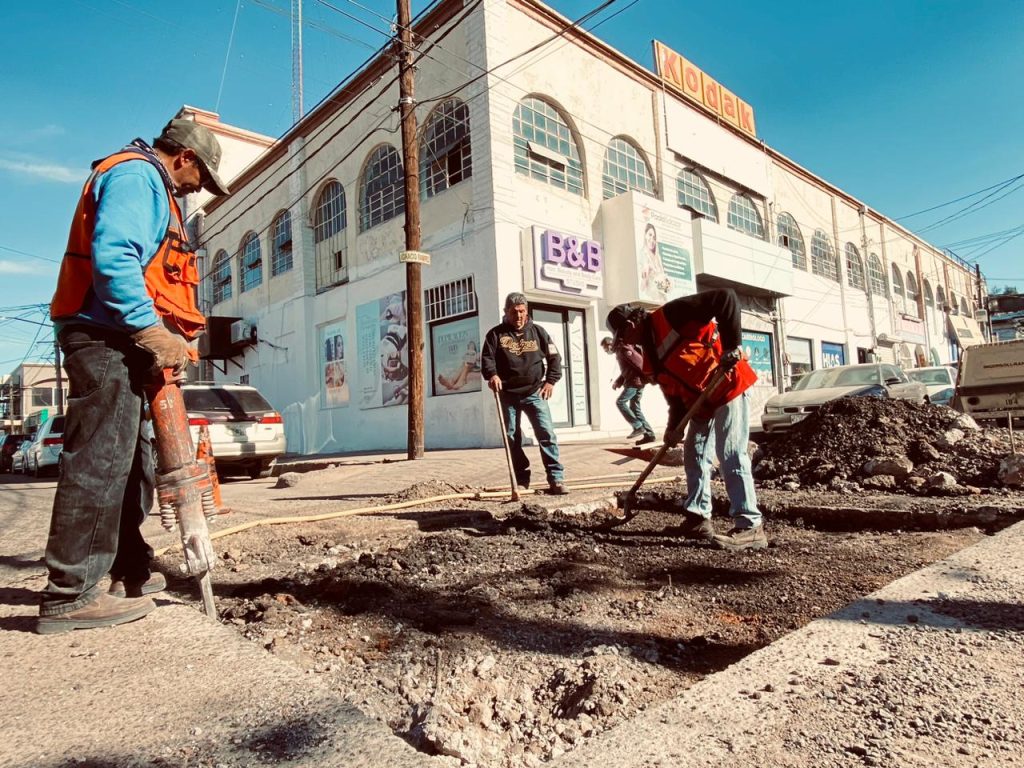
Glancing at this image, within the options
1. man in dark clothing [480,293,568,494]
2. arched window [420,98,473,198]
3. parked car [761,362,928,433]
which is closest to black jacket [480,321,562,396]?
man in dark clothing [480,293,568,494]

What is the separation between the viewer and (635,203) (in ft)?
47.2

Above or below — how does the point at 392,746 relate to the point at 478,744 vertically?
above

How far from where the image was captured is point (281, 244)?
19953 mm


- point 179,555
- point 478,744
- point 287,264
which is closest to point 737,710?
point 478,744

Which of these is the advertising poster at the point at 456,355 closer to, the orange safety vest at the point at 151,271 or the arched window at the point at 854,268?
the orange safety vest at the point at 151,271

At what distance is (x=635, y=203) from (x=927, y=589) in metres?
13.2

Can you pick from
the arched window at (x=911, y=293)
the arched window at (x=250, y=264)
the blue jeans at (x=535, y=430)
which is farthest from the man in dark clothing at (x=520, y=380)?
the arched window at (x=911, y=293)

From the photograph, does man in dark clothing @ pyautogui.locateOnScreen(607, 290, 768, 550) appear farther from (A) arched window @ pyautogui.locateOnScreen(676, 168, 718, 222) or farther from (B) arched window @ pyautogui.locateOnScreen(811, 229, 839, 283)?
(B) arched window @ pyautogui.locateOnScreen(811, 229, 839, 283)

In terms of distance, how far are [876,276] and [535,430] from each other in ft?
96.6

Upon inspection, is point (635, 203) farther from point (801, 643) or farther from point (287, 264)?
point (801, 643)

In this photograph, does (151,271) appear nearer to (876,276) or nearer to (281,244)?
(281,244)

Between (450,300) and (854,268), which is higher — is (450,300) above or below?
below

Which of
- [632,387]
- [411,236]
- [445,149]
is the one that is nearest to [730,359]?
[632,387]

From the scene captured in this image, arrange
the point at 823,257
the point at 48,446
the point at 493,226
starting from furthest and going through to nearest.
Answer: the point at 823,257 < the point at 48,446 < the point at 493,226
